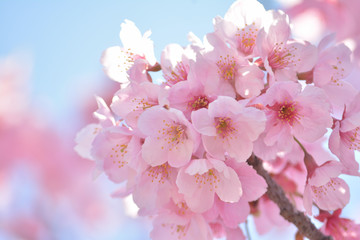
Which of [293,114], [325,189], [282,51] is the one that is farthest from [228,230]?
[282,51]

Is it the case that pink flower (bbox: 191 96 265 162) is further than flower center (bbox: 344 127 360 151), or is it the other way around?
flower center (bbox: 344 127 360 151)

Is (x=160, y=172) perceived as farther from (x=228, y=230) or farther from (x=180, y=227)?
(x=228, y=230)

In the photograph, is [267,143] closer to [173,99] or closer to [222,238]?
[173,99]

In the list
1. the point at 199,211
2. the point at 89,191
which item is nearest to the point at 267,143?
the point at 199,211

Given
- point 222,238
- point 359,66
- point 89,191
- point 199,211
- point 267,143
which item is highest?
point 267,143

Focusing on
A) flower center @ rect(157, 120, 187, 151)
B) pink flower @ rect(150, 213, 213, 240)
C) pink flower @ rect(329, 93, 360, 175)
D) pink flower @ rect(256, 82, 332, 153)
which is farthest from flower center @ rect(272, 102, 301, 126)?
pink flower @ rect(150, 213, 213, 240)

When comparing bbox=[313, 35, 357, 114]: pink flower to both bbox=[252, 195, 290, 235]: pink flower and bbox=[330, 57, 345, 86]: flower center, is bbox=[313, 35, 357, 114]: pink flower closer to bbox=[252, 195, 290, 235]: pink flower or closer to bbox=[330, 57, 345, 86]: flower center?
bbox=[330, 57, 345, 86]: flower center
